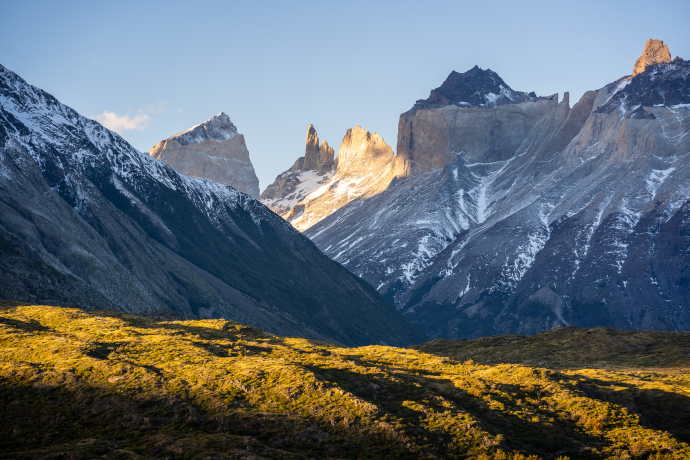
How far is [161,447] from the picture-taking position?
107 feet

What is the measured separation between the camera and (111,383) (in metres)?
42.4

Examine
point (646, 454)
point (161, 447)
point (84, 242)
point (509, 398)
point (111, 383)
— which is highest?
point (84, 242)

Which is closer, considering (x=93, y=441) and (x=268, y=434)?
(x=93, y=441)

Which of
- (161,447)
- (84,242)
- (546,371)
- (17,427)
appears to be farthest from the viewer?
(84,242)

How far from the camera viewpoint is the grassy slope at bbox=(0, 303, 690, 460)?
34562 millimetres

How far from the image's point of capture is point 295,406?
39.8 metres

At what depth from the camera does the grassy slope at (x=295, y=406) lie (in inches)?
1361

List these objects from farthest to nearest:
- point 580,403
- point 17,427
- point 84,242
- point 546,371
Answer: point 84,242 → point 546,371 → point 580,403 → point 17,427

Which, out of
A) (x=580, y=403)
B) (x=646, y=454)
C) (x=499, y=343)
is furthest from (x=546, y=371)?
(x=499, y=343)

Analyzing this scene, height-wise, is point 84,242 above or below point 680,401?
above

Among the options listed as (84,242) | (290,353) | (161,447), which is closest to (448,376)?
(290,353)

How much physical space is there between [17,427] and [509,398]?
3082 cm

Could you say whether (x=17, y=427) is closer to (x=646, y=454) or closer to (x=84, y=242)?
(x=646, y=454)

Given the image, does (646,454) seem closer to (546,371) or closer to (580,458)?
(580,458)
